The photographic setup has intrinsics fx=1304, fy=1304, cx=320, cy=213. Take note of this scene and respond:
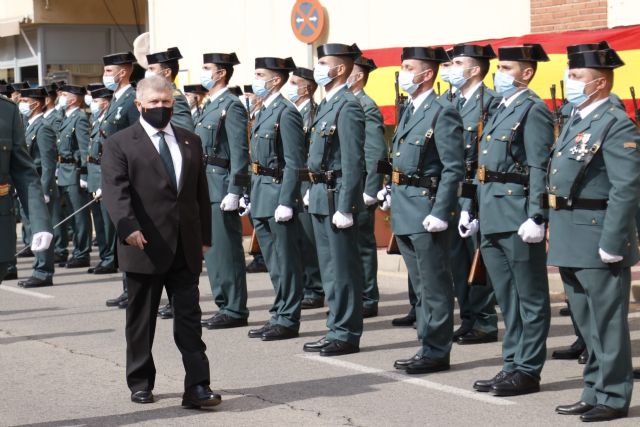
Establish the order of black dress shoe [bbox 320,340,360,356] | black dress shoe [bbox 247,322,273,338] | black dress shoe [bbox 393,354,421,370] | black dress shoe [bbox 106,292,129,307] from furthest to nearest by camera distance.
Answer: black dress shoe [bbox 106,292,129,307] → black dress shoe [bbox 247,322,273,338] → black dress shoe [bbox 320,340,360,356] → black dress shoe [bbox 393,354,421,370]

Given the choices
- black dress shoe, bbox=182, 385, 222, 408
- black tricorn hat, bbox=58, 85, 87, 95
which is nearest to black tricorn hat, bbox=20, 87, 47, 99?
black tricorn hat, bbox=58, 85, 87, 95

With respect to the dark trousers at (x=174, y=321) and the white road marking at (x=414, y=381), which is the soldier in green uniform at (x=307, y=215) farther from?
the dark trousers at (x=174, y=321)

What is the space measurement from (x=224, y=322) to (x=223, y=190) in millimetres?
1093

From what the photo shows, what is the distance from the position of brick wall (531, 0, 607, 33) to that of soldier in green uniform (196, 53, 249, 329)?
581 centimetres

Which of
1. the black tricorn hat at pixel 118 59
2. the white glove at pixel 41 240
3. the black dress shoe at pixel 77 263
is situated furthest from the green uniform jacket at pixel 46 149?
the white glove at pixel 41 240

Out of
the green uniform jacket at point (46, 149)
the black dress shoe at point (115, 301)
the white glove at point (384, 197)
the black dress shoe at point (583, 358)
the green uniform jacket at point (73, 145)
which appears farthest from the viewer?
the green uniform jacket at point (73, 145)

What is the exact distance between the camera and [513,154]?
807cm

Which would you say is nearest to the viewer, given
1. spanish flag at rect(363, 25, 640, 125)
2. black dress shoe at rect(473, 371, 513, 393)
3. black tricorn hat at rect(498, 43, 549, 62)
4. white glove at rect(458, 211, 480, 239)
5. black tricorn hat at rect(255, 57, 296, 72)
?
black dress shoe at rect(473, 371, 513, 393)

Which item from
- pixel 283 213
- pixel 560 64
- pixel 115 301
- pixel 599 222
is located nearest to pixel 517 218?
pixel 599 222

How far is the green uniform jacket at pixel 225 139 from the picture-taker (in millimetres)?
10531

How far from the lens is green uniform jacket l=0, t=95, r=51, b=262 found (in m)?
7.45

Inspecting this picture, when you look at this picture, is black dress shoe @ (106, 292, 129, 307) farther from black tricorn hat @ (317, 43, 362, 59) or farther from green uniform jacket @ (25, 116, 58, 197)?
black tricorn hat @ (317, 43, 362, 59)

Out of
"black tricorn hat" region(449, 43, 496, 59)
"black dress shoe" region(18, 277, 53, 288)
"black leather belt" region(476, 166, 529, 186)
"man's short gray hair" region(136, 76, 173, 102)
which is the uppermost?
"black tricorn hat" region(449, 43, 496, 59)

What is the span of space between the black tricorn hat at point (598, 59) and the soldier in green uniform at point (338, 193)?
2243 millimetres
